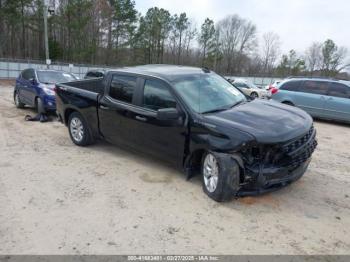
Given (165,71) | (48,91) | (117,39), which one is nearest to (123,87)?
(165,71)

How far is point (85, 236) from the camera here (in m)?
3.43

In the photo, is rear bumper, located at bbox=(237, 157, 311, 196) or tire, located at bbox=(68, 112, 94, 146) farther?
tire, located at bbox=(68, 112, 94, 146)

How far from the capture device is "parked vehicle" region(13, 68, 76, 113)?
959cm

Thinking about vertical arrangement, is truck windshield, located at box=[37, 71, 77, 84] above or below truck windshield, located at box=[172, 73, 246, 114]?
below

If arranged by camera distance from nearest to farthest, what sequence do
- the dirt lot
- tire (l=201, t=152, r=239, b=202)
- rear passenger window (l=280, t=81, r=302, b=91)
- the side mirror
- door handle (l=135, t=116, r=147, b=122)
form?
1. the dirt lot
2. tire (l=201, t=152, r=239, b=202)
3. the side mirror
4. door handle (l=135, t=116, r=147, b=122)
5. rear passenger window (l=280, t=81, r=302, b=91)

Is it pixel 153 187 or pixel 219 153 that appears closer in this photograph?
pixel 219 153

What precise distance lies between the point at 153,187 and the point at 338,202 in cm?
258

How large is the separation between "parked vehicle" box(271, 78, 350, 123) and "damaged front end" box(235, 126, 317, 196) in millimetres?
8091

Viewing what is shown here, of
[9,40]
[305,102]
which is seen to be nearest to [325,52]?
[9,40]

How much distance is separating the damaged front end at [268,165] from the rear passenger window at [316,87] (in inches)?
332

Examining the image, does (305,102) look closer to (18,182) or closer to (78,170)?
(78,170)

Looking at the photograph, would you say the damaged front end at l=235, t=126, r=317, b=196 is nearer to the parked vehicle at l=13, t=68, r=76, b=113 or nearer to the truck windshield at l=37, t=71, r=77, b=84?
the parked vehicle at l=13, t=68, r=76, b=113

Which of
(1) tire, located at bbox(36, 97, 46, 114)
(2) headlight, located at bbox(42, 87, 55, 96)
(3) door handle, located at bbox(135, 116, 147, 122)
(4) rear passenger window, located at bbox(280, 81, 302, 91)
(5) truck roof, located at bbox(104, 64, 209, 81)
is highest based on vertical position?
(5) truck roof, located at bbox(104, 64, 209, 81)

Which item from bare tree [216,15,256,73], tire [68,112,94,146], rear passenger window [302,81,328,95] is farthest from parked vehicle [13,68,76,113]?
bare tree [216,15,256,73]
